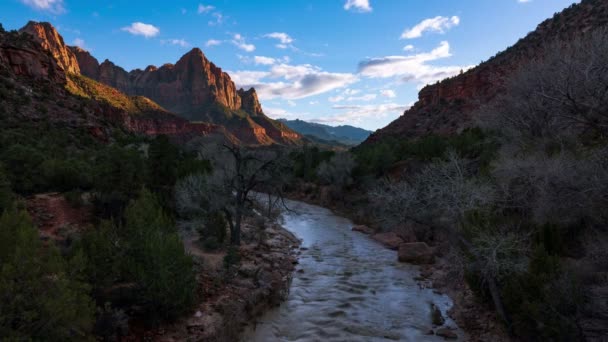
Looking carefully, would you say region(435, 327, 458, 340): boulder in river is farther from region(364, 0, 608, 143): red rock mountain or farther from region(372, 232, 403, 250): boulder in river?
region(364, 0, 608, 143): red rock mountain

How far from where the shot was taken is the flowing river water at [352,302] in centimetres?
963

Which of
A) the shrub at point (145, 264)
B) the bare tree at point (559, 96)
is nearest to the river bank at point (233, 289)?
the shrub at point (145, 264)

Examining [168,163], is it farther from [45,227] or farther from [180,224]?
[45,227]

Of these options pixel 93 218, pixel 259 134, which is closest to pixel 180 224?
pixel 93 218

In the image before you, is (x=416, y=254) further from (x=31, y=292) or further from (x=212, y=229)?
(x=31, y=292)

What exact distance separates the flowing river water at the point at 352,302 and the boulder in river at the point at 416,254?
0.59 meters

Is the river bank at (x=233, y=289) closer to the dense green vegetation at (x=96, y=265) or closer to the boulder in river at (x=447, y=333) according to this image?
the dense green vegetation at (x=96, y=265)

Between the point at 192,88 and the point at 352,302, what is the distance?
170787 millimetres

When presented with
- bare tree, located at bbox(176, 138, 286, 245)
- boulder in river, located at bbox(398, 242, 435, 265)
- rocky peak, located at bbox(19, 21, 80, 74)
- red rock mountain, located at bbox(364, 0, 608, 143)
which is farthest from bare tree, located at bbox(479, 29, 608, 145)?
rocky peak, located at bbox(19, 21, 80, 74)

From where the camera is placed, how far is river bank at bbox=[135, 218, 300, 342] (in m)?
8.64

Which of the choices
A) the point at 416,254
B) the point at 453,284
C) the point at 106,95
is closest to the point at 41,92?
the point at 106,95

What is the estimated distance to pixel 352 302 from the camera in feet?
39.4

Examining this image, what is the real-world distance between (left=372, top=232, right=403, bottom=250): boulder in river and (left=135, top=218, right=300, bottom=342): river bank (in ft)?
17.9

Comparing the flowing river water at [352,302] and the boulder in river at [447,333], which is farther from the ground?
the boulder in river at [447,333]
